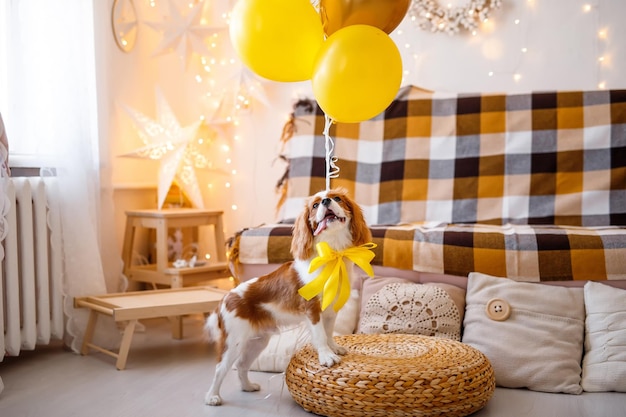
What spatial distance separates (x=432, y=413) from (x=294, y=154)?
1651 mm

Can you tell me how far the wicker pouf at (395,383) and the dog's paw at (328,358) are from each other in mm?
14

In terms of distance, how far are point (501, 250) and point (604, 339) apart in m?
0.47

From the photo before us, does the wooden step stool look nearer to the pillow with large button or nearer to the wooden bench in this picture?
the wooden bench

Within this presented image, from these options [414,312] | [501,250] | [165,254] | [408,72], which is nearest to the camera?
[414,312]

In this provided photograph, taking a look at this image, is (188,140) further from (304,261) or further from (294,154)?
(304,261)

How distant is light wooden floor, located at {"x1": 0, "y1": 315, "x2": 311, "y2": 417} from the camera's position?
1882 millimetres

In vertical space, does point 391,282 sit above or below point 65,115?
below

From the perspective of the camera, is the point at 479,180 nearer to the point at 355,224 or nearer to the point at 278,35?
the point at 355,224

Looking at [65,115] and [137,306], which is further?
[65,115]

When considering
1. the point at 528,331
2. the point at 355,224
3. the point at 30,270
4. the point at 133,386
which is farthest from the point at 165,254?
the point at 528,331

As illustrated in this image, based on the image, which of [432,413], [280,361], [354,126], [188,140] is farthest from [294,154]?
[432,413]

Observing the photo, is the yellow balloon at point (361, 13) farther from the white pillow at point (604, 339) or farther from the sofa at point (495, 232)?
the white pillow at point (604, 339)

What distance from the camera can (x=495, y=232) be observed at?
2396mm

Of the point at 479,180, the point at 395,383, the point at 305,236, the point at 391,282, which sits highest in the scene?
the point at 479,180
